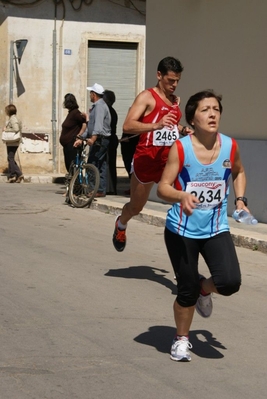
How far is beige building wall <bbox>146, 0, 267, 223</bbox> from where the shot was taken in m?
12.4

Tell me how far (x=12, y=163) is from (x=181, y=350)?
46.3ft

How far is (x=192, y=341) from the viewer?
6297mm

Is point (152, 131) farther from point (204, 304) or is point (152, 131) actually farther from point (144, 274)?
point (204, 304)

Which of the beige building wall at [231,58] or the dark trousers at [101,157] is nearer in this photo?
the beige building wall at [231,58]

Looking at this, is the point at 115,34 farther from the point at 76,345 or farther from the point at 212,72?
the point at 76,345

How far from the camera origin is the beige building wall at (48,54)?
2081 cm

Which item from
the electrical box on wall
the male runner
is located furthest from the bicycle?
the electrical box on wall

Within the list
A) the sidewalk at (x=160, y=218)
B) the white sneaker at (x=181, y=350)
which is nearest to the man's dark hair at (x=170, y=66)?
the white sneaker at (x=181, y=350)

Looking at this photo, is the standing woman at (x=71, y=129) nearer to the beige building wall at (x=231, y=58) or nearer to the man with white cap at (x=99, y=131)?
the man with white cap at (x=99, y=131)

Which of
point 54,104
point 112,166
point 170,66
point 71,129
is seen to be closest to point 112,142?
point 112,166

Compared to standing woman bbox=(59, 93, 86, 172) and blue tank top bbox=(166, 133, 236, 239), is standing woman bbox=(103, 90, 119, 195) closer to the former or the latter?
standing woman bbox=(59, 93, 86, 172)

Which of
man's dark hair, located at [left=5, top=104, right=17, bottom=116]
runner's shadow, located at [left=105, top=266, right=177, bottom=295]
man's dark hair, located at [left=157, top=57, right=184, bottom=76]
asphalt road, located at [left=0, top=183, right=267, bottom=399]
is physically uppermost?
man's dark hair, located at [left=157, top=57, right=184, bottom=76]

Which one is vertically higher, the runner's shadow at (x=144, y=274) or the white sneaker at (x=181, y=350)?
the white sneaker at (x=181, y=350)

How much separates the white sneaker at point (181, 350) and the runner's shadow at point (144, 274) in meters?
2.46
